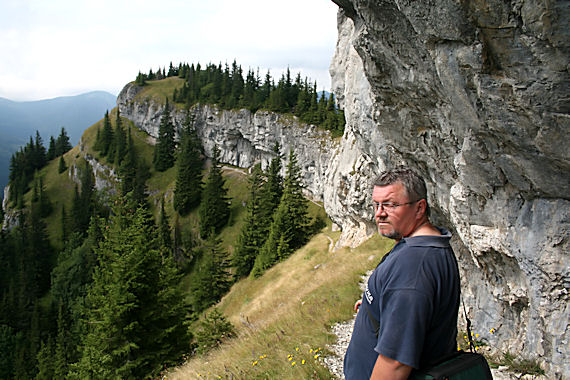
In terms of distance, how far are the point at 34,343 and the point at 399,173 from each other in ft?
240

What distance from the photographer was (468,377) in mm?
2416

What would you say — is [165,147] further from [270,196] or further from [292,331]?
[292,331]

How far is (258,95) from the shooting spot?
301 feet

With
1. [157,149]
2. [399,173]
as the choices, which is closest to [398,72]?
[399,173]

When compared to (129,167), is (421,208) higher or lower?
higher

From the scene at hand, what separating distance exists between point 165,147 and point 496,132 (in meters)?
106

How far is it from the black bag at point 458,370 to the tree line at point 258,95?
182 ft

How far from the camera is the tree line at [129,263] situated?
44.8 feet

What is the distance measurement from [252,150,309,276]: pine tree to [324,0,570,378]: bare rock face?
99.6ft

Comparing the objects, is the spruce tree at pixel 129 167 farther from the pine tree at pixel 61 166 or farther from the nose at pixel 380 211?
the nose at pixel 380 211

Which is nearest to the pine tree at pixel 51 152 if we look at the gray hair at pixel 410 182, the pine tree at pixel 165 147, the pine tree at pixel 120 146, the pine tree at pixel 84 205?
the pine tree at pixel 84 205

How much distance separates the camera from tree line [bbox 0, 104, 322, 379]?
1366 cm

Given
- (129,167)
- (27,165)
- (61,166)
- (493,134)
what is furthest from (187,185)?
(27,165)

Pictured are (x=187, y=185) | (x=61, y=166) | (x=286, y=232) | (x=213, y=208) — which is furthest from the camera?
(x=61, y=166)
